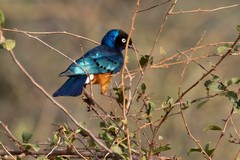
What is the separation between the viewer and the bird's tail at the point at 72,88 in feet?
15.4

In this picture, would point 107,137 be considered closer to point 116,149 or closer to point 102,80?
point 116,149

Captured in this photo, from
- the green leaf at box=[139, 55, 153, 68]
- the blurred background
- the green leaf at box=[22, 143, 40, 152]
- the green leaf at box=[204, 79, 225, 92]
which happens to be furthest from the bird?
the blurred background

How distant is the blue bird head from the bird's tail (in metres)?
1.30

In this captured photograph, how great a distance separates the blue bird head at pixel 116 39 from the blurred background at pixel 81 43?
2992 mm

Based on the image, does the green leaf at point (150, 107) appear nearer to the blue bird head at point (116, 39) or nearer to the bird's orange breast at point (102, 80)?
the bird's orange breast at point (102, 80)

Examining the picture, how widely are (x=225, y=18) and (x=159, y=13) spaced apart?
48.1 inches

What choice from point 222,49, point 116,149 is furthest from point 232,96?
point 116,149

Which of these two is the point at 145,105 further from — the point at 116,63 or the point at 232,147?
the point at 232,147

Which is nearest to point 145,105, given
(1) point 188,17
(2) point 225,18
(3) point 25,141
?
(3) point 25,141

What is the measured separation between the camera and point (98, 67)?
5.53 m

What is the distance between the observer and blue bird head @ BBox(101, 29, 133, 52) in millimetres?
6215

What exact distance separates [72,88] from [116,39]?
5.03ft

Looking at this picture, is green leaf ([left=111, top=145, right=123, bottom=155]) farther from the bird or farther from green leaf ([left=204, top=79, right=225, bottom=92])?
the bird

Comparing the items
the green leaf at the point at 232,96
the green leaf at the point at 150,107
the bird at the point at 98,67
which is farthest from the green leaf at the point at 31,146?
the bird at the point at 98,67
